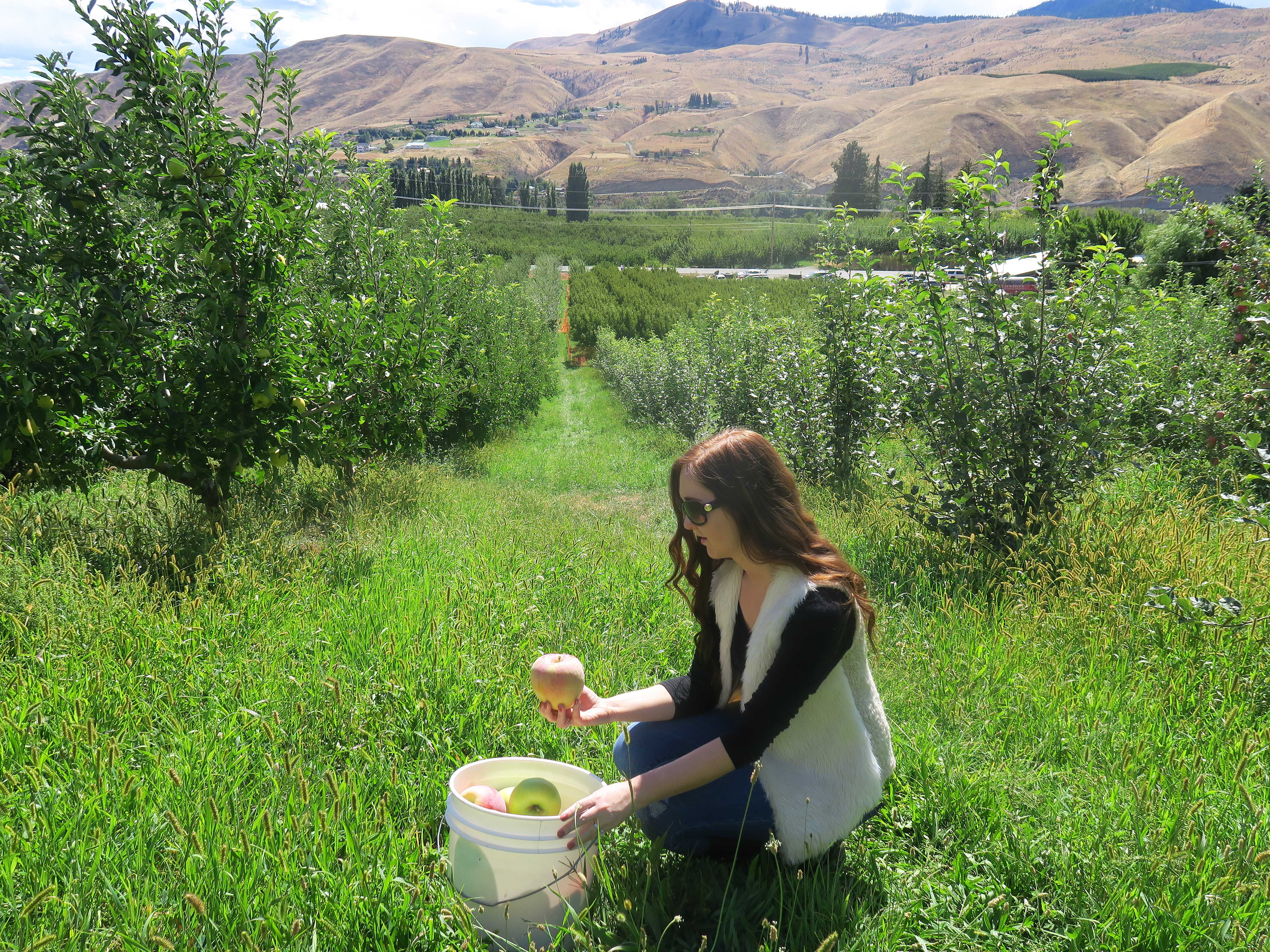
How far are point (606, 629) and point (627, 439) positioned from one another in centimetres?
925

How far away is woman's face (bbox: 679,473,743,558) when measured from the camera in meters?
2.00

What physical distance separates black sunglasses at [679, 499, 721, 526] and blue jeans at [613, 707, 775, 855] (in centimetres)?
57

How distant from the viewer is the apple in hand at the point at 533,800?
75.5 inches

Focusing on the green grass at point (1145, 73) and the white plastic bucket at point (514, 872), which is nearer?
the white plastic bucket at point (514, 872)

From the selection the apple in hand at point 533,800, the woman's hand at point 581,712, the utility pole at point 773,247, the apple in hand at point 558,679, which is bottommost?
the apple in hand at point 533,800

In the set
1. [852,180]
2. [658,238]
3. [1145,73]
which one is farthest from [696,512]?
[1145,73]

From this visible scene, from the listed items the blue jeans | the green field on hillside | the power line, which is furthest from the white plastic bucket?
the green field on hillside

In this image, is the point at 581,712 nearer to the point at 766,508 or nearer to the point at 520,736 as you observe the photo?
the point at 520,736

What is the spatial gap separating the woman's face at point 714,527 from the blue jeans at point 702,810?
0.49m

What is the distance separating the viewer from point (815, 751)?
76.5 inches

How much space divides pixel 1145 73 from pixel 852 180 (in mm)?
198104

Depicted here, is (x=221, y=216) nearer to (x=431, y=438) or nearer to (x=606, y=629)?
(x=606, y=629)

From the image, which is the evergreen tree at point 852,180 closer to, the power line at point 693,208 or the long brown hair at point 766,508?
the power line at point 693,208

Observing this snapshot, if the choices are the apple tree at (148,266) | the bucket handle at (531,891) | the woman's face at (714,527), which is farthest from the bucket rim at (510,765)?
the apple tree at (148,266)
